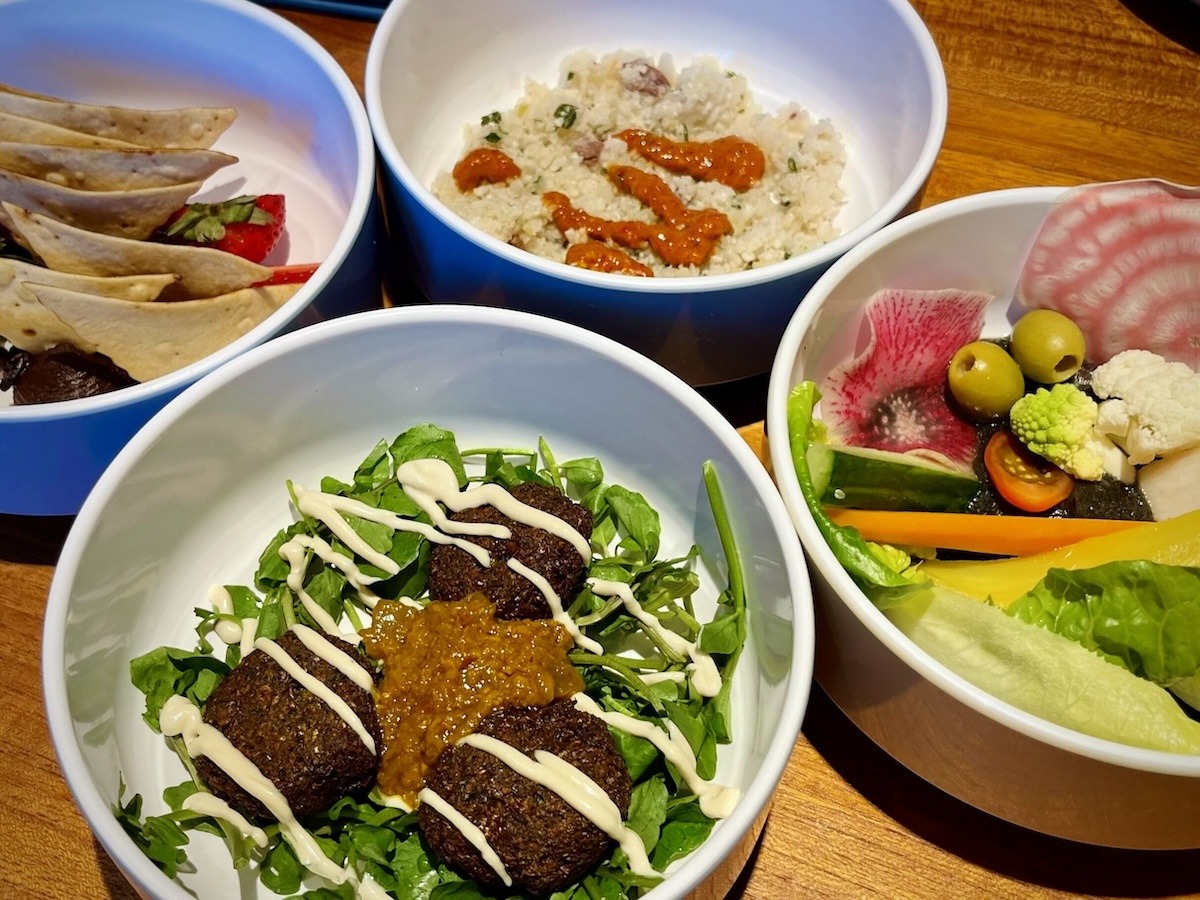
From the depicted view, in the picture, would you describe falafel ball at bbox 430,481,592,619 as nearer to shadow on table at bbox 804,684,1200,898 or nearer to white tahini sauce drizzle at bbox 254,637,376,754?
white tahini sauce drizzle at bbox 254,637,376,754

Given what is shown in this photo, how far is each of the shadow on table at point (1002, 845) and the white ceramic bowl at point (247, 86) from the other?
1156 millimetres

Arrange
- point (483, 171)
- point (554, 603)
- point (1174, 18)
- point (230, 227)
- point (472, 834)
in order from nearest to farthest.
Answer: point (472, 834) < point (554, 603) < point (230, 227) < point (483, 171) < point (1174, 18)

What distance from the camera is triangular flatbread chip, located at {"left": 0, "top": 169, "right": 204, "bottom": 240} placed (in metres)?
1.64

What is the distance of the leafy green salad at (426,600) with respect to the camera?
1.23m

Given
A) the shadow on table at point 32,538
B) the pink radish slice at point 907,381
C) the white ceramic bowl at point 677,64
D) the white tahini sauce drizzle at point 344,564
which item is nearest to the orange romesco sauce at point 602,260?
the white ceramic bowl at point 677,64

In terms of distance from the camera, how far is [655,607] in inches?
57.1

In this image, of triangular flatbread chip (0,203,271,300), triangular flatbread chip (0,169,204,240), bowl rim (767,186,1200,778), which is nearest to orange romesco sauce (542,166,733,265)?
bowl rim (767,186,1200,778)

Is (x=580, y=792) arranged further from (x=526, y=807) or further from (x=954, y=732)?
(x=954, y=732)

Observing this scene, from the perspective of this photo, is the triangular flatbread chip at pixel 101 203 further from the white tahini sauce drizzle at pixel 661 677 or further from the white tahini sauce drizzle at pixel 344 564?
the white tahini sauce drizzle at pixel 661 677

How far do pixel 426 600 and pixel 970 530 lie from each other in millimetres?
878

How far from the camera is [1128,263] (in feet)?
5.61

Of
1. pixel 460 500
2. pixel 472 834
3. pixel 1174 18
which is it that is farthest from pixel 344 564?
pixel 1174 18

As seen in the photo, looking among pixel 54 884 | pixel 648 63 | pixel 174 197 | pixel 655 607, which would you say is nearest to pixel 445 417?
pixel 655 607

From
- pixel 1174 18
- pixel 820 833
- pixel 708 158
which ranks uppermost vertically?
pixel 1174 18
